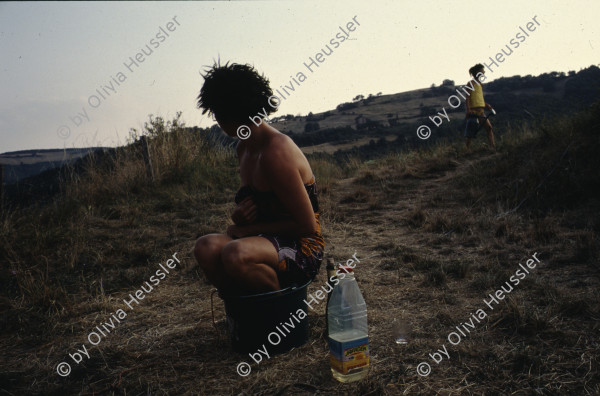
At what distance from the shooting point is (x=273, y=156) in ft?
6.95

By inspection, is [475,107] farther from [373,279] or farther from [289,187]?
[289,187]

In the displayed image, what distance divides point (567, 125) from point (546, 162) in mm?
1048

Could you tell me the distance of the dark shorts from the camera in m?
2.19

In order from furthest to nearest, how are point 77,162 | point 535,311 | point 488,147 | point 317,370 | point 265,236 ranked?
point 488,147 < point 77,162 < point 535,311 < point 265,236 < point 317,370

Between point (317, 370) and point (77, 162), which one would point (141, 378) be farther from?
point (77, 162)

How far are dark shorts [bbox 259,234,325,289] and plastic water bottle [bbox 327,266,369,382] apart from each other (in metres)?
0.23

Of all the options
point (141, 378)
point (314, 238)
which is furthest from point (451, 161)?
point (141, 378)

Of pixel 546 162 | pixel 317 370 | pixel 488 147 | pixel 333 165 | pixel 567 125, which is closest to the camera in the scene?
pixel 317 370

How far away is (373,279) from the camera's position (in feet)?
11.1

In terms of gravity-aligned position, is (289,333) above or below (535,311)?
above

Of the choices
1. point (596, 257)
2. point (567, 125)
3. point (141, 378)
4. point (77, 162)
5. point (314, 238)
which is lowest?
point (596, 257)

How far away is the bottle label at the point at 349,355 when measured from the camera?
188cm

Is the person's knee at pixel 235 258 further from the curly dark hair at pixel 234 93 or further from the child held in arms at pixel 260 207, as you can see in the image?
the curly dark hair at pixel 234 93

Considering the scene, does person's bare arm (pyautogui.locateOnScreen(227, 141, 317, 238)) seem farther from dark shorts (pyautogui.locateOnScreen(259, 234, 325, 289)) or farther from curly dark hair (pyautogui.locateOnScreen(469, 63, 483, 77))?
curly dark hair (pyautogui.locateOnScreen(469, 63, 483, 77))
